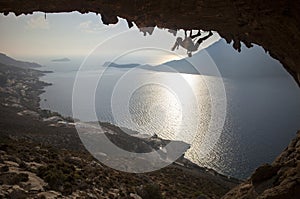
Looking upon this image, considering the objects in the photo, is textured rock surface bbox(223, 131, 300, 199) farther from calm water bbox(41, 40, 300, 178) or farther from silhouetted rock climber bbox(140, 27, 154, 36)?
calm water bbox(41, 40, 300, 178)

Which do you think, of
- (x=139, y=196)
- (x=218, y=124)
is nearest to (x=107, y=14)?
(x=139, y=196)

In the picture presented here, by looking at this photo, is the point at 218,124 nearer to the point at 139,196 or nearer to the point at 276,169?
the point at 139,196

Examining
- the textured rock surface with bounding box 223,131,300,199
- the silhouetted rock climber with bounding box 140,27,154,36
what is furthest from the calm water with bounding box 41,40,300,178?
the silhouetted rock climber with bounding box 140,27,154,36

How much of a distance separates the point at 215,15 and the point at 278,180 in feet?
19.9

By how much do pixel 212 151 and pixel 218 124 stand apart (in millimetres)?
31958

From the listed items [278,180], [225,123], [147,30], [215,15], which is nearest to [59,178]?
[147,30]

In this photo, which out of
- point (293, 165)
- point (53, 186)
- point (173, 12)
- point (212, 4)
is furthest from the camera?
point (53, 186)

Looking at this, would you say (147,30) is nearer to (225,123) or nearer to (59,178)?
(59,178)

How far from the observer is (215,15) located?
7.91 meters

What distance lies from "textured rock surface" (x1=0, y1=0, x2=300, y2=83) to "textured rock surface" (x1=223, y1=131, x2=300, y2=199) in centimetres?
324

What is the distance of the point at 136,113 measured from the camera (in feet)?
479

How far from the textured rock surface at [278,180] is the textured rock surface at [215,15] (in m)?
3.24

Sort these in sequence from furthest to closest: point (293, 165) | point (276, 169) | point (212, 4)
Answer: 1. point (276, 169)
2. point (293, 165)
3. point (212, 4)

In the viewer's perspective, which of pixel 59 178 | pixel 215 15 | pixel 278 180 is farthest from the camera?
pixel 59 178
